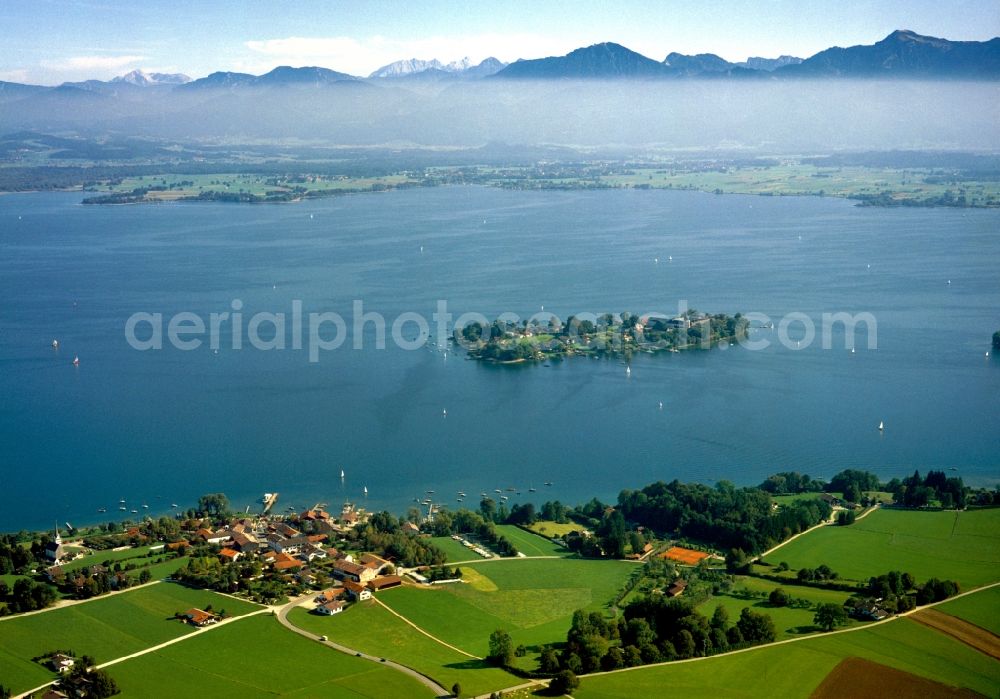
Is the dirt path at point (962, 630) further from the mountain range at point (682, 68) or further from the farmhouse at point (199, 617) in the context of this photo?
the mountain range at point (682, 68)

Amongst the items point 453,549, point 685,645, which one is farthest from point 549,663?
point 453,549

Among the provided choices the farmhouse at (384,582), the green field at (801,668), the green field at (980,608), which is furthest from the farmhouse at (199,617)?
the green field at (980,608)

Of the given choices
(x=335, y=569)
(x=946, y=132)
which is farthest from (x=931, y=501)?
(x=946, y=132)

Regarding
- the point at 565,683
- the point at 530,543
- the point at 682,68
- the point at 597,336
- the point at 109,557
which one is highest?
the point at 682,68

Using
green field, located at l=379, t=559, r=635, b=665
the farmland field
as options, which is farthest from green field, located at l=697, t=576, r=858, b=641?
the farmland field

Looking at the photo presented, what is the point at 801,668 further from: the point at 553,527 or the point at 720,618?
the point at 553,527
